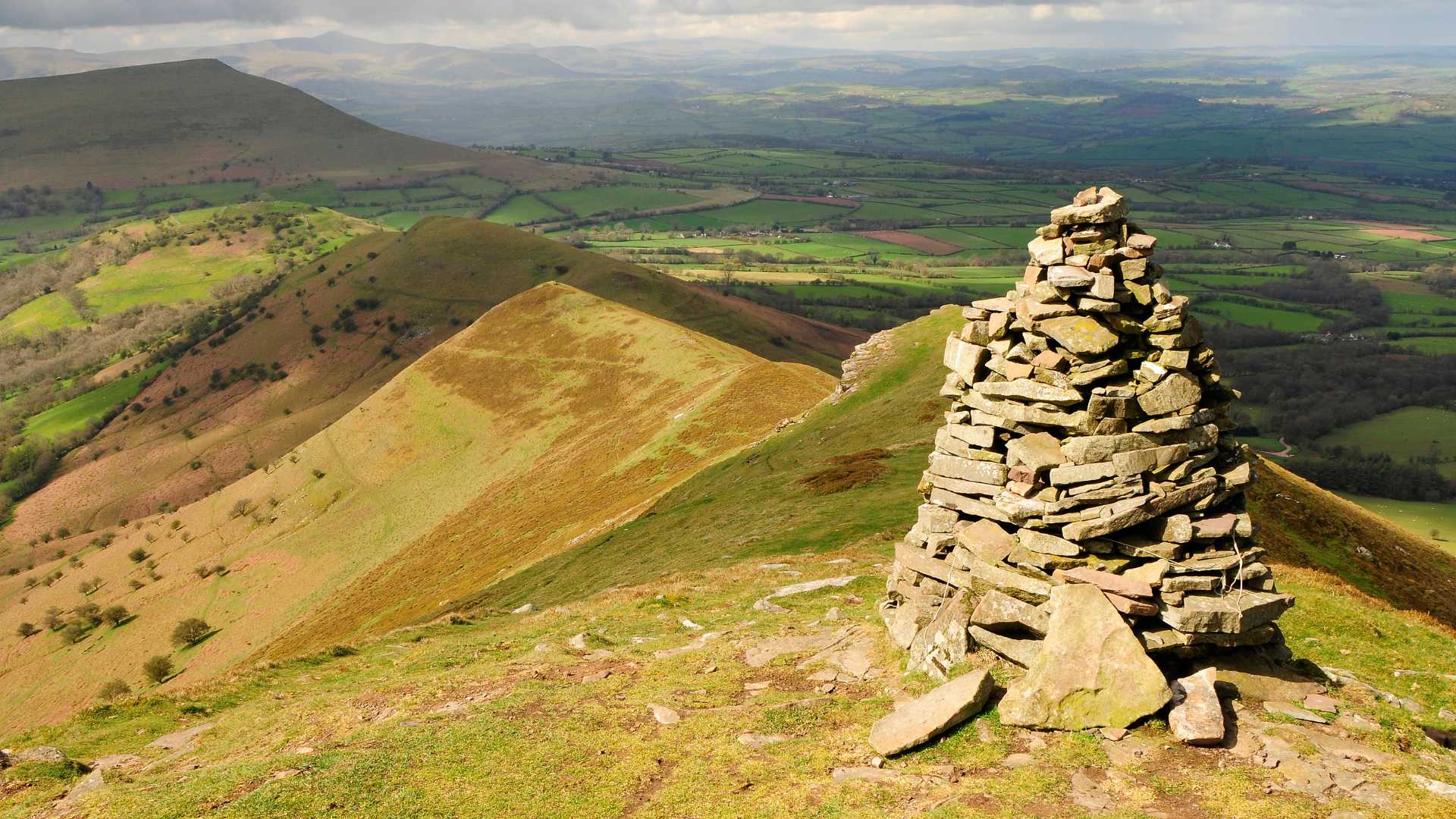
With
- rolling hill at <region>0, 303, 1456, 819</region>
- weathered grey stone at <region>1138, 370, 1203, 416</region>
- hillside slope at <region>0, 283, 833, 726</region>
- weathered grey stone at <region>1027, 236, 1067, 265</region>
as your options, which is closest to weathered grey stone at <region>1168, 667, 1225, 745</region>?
rolling hill at <region>0, 303, 1456, 819</region>

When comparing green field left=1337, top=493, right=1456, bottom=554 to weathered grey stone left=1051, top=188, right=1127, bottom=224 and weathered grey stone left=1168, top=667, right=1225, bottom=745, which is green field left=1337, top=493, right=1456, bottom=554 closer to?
weathered grey stone left=1051, top=188, right=1127, bottom=224

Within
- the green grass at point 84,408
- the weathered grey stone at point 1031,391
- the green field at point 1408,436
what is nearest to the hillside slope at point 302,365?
the green grass at point 84,408

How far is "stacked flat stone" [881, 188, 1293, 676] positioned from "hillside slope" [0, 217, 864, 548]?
131 m

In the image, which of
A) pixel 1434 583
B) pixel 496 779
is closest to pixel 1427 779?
pixel 496 779

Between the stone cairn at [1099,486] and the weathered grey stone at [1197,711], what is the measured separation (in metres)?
0.76

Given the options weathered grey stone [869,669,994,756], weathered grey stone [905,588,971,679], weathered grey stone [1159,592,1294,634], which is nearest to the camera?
weathered grey stone [869,669,994,756]

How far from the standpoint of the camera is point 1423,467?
364 feet

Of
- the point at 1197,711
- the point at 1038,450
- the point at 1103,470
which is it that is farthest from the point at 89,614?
the point at 1197,711

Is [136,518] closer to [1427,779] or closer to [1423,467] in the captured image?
[1427,779]

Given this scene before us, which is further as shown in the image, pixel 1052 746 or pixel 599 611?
pixel 599 611

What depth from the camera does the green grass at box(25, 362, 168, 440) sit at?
18012cm

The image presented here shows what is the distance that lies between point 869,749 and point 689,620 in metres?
13.9

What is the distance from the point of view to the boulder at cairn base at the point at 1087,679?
64.8ft

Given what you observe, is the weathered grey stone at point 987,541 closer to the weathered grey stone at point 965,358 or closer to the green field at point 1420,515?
the weathered grey stone at point 965,358
